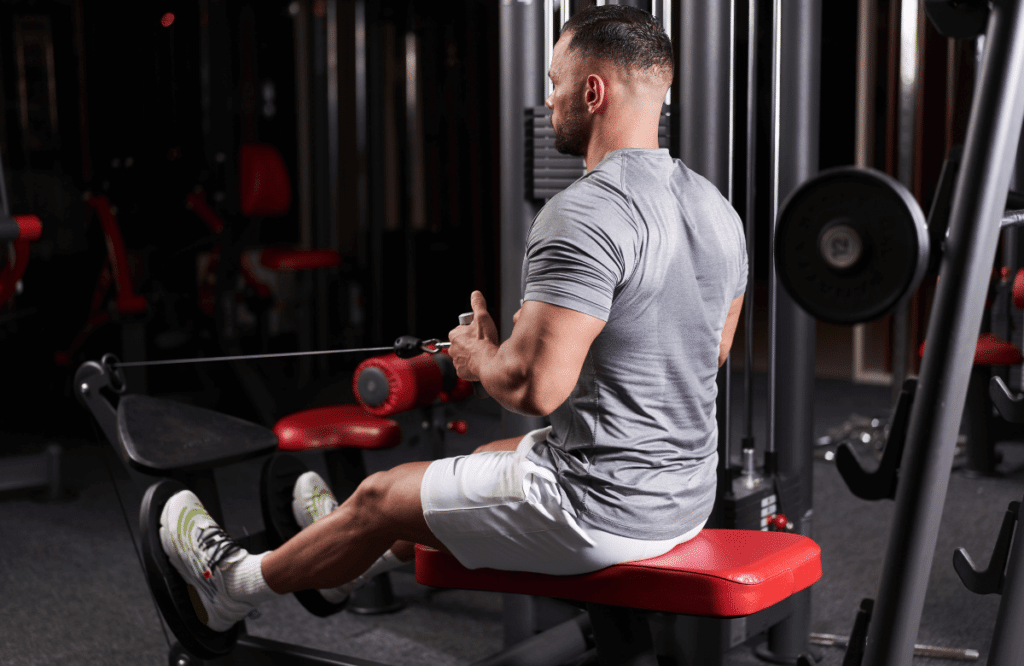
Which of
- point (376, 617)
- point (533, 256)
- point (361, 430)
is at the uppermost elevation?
point (533, 256)

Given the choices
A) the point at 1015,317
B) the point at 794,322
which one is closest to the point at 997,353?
the point at 1015,317

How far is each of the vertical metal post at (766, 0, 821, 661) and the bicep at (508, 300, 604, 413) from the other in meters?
1.02

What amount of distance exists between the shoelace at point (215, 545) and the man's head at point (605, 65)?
1004mm

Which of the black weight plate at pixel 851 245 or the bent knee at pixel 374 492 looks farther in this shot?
the bent knee at pixel 374 492

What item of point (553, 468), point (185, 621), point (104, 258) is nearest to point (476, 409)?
point (104, 258)

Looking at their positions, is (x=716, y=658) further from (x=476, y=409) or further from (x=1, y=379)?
(x=1, y=379)

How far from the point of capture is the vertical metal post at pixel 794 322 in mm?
2230

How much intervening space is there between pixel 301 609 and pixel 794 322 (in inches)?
60.0

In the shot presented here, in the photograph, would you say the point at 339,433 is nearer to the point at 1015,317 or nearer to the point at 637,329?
the point at 637,329

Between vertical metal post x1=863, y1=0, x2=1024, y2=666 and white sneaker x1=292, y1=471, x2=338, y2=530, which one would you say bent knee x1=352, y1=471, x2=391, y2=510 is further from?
vertical metal post x1=863, y1=0, x2=1024, y2=666

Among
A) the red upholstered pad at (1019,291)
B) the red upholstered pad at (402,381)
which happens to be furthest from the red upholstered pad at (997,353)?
the red upholstered pad at (402,381)

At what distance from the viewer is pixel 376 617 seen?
105 inches

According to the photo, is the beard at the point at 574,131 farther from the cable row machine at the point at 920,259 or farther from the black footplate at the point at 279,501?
the black footplate at the point at 279,501

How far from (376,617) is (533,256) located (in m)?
1.59
